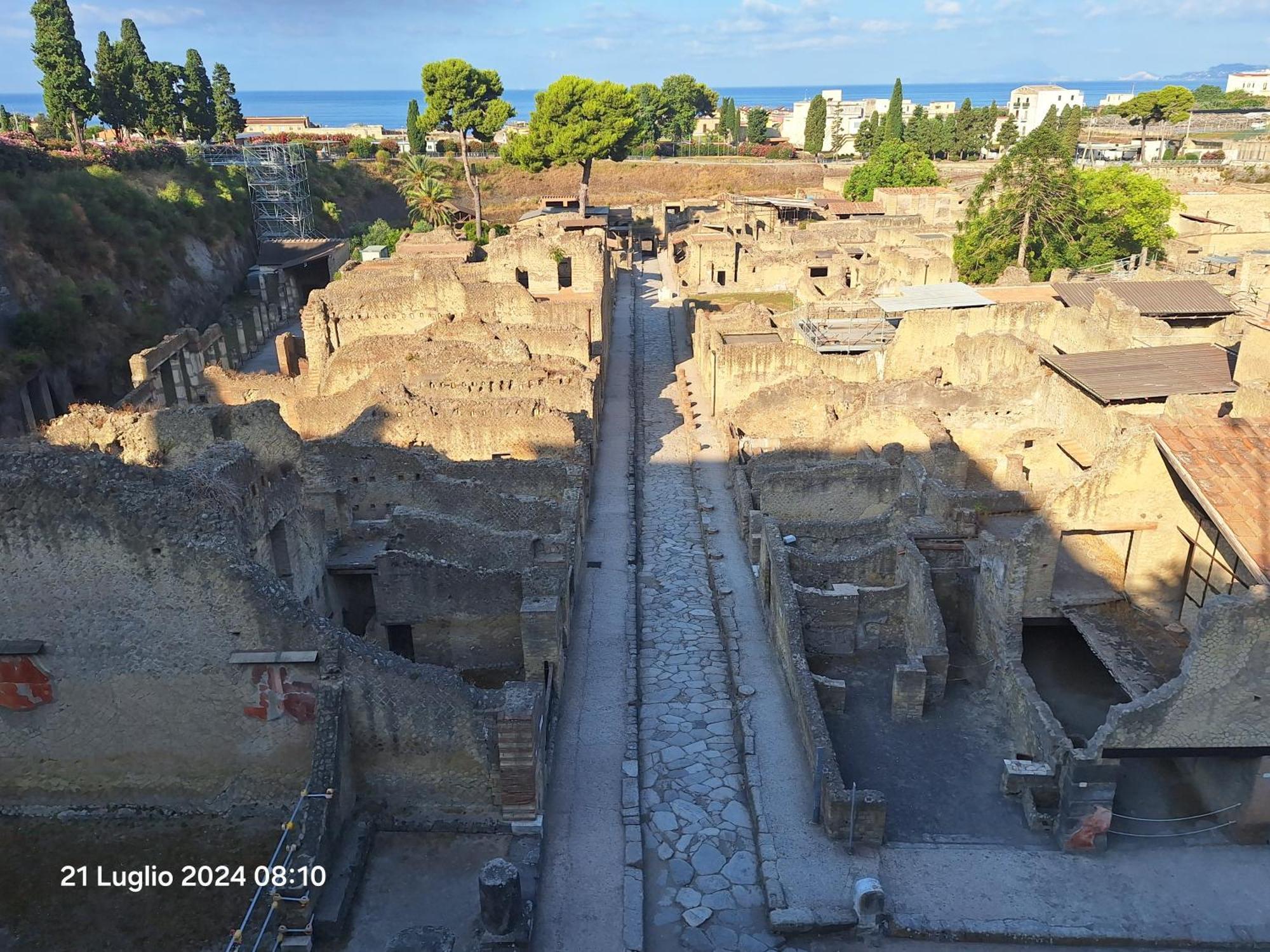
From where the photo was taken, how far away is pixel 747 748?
1147 cm

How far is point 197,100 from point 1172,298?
5984cm

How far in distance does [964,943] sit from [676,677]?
5253mm

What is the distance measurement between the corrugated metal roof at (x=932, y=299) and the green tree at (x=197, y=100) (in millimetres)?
51739

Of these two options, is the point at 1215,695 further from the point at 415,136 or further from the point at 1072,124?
the point at 415,136

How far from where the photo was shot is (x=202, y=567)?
369 inches

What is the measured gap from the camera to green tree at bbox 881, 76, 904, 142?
3012 inches

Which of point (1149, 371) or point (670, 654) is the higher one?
point (1149, 371)

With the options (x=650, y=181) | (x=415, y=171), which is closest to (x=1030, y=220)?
(x=415, y=171)

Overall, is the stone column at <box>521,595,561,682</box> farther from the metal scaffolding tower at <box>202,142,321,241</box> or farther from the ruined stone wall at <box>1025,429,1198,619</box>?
the metal scaffolding tower at <box>202,142,321,241</box>

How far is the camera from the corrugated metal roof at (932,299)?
27297mm

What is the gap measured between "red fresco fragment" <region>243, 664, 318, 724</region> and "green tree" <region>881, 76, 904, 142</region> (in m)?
75.1

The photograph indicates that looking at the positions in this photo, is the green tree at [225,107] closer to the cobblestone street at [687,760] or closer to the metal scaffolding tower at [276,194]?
the metal scaffolding tower at [276,194]

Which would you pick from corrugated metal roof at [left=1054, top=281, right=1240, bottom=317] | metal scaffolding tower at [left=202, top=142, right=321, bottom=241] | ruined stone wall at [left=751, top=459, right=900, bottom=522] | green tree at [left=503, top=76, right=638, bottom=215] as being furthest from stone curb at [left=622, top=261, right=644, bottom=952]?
metal scaffolding tower at [left=202, top=142, right=321, bottom=241]

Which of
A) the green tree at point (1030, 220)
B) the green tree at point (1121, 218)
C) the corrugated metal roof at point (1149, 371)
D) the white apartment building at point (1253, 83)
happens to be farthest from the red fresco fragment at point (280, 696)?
the white apartment building at point (1253, 83)
